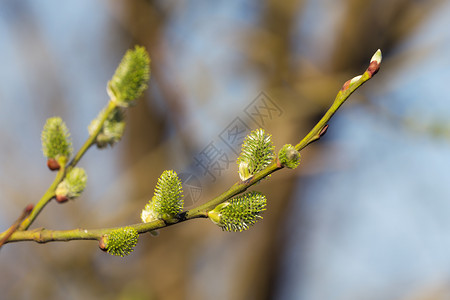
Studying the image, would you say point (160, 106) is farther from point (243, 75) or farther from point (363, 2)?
point (363, 2)

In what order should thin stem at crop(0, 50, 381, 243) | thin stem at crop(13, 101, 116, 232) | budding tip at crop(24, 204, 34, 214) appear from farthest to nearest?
thin stem at crop(13, 101, 116, 232) → budding tip at crop(24, 204, 34, 214) → thin stem at crop(0, 50, 381, 243)

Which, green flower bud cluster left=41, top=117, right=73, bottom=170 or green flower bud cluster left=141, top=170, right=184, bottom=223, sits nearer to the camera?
green flower bud cluster left=141, top=170, right=184, bottom=223

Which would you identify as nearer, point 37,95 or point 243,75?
point 243,75

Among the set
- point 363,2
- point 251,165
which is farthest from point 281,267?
point 251,165

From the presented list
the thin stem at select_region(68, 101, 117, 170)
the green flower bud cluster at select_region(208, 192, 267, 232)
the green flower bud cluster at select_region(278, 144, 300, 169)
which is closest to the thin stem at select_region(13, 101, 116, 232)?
the thin stem at select_region(68, 101, 117, 170)

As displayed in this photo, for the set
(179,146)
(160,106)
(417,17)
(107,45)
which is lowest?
(179,146)

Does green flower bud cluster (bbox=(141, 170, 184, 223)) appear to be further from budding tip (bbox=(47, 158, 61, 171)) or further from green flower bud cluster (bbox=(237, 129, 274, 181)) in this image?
budding tip (bbox=(47, 158, 61, 171))

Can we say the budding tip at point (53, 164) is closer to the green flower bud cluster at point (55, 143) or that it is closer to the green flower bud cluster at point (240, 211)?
the green flower bud cluster at point (55, 143)

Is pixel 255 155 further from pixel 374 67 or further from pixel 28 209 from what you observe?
pixel 28 209
